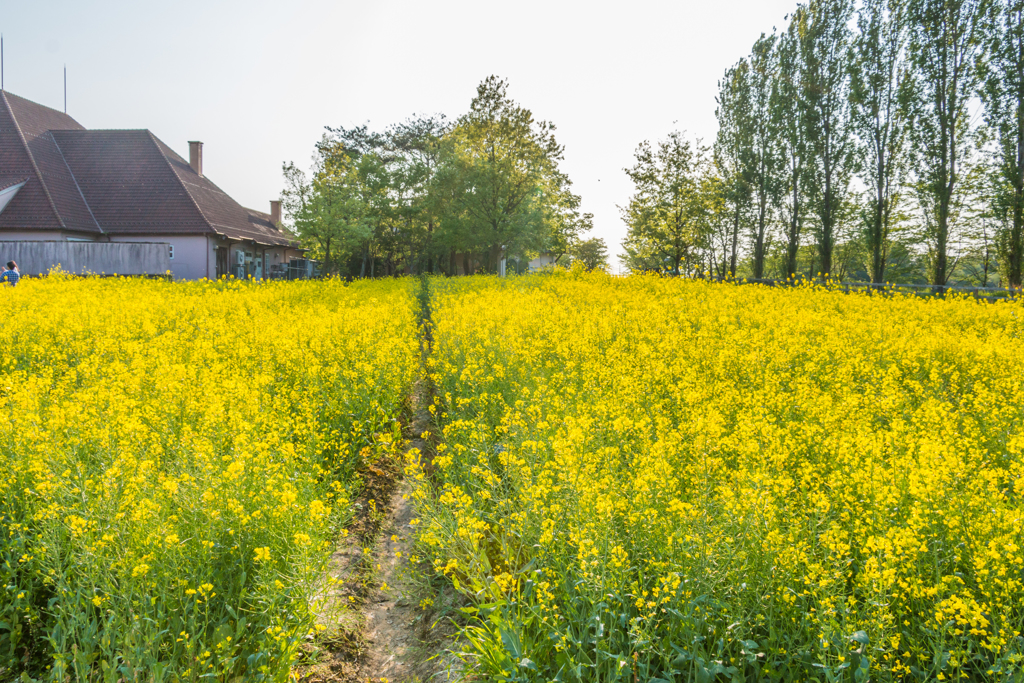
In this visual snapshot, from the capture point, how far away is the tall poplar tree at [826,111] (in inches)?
1148

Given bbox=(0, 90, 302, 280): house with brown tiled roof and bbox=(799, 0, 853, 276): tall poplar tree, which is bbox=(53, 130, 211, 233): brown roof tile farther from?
bbox=(799, 0, 853, 276): tall poplar tree

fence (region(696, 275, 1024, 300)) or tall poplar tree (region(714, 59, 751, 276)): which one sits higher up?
tall poplar tree (region(714, 59, 751, 276))

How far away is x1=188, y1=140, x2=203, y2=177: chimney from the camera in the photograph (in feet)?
119

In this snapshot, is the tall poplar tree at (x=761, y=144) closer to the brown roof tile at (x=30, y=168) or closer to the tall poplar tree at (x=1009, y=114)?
the tall poplar tree at (x=1009, y=114)

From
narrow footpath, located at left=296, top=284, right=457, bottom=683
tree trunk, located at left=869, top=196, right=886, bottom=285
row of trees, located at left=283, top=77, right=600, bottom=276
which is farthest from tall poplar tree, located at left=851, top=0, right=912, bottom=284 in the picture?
narrow footpath, located at left=296, top=284, right=457, bottom=683

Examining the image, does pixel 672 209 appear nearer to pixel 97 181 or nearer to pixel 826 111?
pixel 826 111

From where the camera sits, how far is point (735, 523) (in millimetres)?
2844

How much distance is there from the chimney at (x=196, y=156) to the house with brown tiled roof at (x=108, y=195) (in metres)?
1.73

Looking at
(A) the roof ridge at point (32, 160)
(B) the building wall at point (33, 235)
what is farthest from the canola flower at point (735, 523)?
(A) the roof ridge at point (32, 160)

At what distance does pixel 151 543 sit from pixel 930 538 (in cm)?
403

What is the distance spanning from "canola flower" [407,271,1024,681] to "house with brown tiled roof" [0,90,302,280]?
26374 mm

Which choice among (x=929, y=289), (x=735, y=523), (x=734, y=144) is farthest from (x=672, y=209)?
(x=735, y=523)

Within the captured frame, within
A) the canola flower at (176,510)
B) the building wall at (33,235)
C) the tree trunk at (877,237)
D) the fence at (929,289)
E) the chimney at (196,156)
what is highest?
the chimney at (196,156)

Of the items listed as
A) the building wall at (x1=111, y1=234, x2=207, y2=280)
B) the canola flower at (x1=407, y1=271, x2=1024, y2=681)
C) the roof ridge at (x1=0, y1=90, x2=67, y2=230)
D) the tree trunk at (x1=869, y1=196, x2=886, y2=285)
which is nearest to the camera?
the canola flower at (x1=407, y1=271, x2=1024, y2=681)
